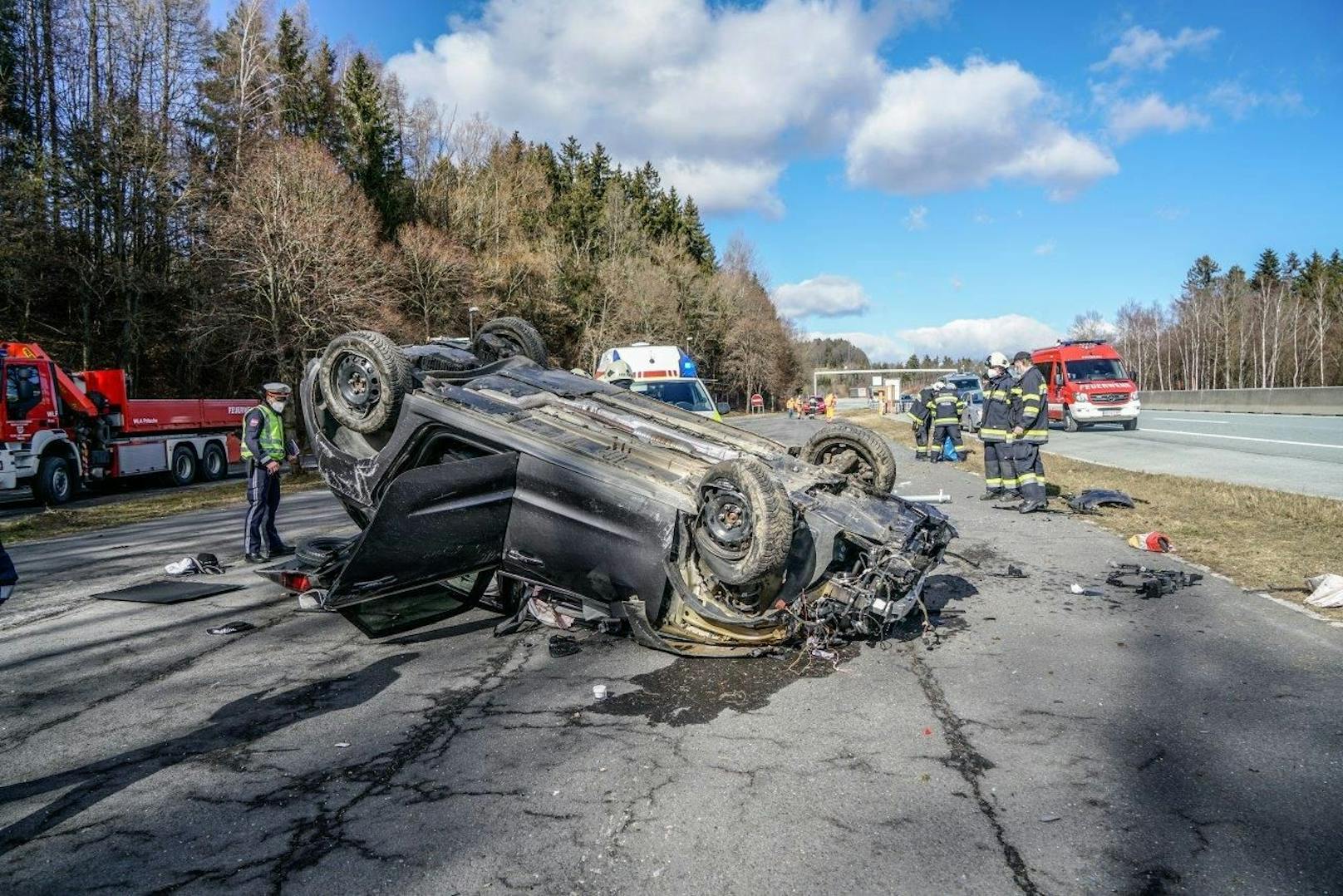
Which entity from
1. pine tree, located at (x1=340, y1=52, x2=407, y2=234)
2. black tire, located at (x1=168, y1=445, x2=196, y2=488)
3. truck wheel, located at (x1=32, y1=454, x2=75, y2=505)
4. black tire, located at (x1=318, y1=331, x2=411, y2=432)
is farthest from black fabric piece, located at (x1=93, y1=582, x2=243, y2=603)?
pine tree, located at (x1=340, y1=52, x2=407, y2=234)

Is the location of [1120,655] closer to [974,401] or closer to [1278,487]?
[1278,487]

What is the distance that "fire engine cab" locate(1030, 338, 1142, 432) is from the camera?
73.7 ft

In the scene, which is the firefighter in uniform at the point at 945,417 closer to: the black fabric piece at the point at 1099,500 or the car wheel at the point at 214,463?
the black fabric piece at the point at 1099,500

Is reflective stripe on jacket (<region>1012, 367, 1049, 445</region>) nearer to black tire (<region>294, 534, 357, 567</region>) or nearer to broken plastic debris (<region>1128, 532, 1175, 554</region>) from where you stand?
broken plastic debris (<region>1128, 532, 1175, 554</region>)

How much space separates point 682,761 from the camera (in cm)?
332

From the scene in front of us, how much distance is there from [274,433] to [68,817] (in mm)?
5650

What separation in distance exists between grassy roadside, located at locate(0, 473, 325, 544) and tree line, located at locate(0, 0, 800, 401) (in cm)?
683

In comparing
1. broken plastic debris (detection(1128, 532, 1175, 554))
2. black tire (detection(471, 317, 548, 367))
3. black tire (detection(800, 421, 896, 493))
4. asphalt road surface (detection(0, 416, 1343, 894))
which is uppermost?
black tire (detection(471, 317, 548, 367))

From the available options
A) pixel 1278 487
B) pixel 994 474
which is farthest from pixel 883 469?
pixel 1278 487

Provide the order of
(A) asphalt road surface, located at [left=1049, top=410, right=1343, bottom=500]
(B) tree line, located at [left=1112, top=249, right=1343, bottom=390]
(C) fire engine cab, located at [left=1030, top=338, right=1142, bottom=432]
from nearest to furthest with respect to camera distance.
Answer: (A) asphalt road surface, located at [left=1049, top=410, right=1343, bottom=500] → (C) fire engine cab, located at [left=1030, top=338, right=1142, bottom=432] → (B) tree line, located at [left=1112, top=249, right=1343, bottom=390]

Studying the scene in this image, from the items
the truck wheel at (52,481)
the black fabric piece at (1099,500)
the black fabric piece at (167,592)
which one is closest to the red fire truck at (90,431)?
the truck wheel at (52,481)

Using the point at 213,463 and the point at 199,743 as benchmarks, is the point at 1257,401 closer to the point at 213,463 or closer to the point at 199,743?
the point at 213,463

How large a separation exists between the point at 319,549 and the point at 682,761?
415 centimetres

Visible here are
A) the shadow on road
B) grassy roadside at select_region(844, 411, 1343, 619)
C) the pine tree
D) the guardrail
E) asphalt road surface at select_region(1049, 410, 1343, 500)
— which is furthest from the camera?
the pine tree
